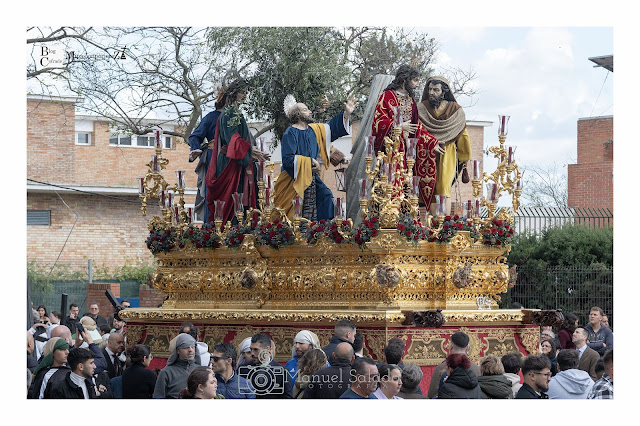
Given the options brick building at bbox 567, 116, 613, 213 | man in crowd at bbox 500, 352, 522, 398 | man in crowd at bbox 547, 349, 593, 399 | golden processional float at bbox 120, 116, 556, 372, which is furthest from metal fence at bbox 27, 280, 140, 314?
man in crowd at bbox 547, 349, 593, 399

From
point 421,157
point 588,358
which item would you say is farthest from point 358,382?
point 421,157

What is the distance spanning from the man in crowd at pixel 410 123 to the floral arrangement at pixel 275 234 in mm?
1894

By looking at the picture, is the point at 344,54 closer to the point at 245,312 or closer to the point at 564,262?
the point at 245,312

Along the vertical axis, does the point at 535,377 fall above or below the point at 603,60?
below

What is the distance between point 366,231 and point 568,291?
516 inches

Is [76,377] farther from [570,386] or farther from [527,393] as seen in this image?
[570,386]

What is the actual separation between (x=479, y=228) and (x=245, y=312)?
3696 millimetres

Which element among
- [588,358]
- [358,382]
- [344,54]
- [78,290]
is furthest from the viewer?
[78,290]

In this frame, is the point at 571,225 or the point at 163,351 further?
the point at 571,225

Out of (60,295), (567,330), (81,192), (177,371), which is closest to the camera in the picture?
(177,371)

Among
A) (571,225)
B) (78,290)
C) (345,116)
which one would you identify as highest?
(345,116)

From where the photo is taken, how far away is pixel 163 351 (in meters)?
16.2

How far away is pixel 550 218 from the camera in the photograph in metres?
28.6

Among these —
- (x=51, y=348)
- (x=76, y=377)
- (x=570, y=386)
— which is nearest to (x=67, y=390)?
(x=76, y=377)
